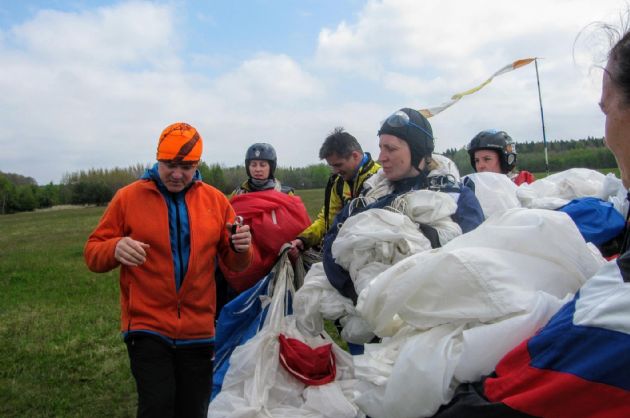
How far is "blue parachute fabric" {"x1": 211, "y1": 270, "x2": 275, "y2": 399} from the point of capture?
163 inches

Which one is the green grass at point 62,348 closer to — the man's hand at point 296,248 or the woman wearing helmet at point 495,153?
the man's hand at point 296,248

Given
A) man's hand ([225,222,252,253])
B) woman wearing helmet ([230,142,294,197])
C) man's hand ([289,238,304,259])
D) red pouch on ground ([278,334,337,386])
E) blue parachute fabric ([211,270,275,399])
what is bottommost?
red pouch on ground ([278,334,337,386])

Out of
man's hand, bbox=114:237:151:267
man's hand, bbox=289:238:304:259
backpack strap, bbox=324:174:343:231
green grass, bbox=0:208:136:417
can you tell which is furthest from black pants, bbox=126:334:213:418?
backpack strap, bbox=324:174:343:231

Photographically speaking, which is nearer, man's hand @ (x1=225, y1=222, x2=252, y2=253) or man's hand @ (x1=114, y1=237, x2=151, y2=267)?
man's hand @ (x1=114, y1=237, x2=151, y2=267)

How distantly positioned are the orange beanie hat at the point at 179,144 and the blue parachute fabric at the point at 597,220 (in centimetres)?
198

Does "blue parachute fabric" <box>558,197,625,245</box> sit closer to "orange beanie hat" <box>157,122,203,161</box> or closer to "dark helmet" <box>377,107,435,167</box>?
"dark helmet" <box>377,107,435,167</box>

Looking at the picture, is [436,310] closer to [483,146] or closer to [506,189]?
[506,189]

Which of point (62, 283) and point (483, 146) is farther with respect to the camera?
point (62, 283)

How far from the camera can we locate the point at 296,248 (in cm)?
422

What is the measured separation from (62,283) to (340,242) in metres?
9.18

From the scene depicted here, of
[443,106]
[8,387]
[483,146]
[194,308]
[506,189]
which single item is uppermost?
[443,106]

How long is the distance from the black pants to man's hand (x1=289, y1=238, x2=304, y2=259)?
47.7 inches

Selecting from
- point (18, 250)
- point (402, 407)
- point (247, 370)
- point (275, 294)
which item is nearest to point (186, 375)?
point (247, 370)

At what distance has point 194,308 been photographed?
122 inches
